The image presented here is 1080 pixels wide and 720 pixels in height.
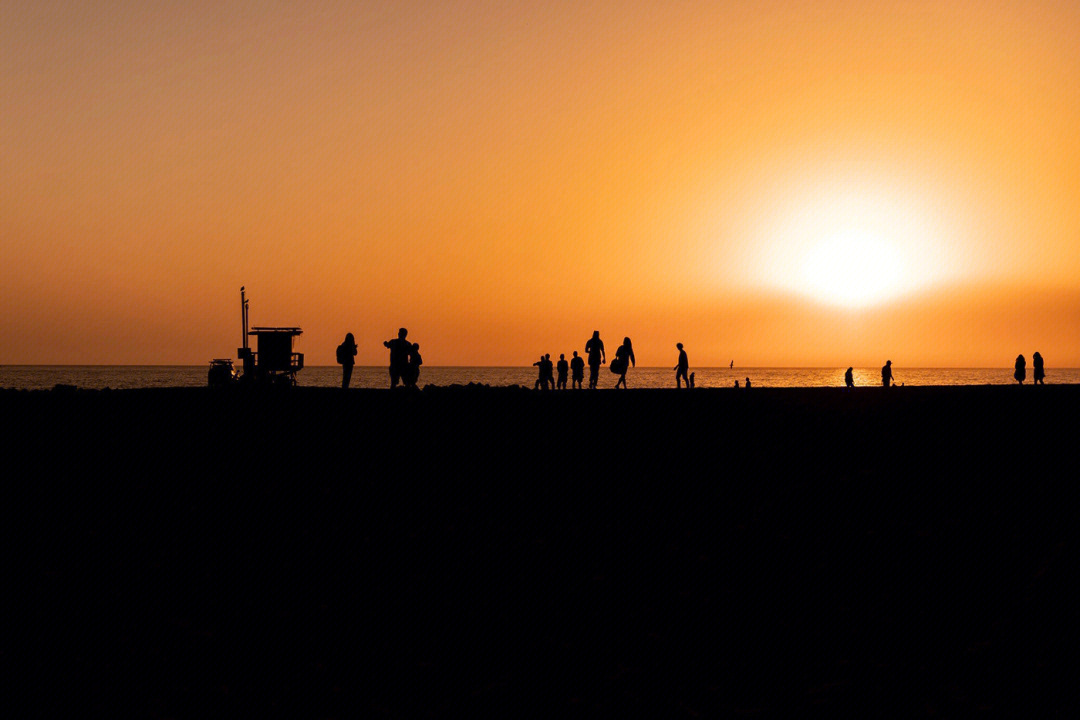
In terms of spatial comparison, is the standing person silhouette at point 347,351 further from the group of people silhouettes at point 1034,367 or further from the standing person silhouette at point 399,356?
the group of people silhouettes at point 1034,367

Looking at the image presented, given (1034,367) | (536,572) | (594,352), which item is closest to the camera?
(536,572)

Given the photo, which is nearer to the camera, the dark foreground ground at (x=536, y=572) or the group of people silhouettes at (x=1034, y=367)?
the dark foreground ground at (x=536, y=572)

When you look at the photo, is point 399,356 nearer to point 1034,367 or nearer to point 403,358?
point 403,358

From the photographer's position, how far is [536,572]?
A: 10.3 meters

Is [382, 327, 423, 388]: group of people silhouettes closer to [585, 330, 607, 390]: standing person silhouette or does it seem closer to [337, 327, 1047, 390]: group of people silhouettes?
[337, 327, 1047, 390]: group of people silhouettes

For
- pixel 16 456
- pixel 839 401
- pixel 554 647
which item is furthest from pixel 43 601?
pixel 839 401

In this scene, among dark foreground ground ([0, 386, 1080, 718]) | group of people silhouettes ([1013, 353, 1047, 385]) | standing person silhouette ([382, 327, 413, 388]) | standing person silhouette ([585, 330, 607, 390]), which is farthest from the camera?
group of people silhouettes ([1013, 353, 1047, 385])

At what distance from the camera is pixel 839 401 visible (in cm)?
2545

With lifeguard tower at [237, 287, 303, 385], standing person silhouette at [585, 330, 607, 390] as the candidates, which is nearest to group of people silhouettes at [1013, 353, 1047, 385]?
standing person silhouette at [585, 330, 607, 390]

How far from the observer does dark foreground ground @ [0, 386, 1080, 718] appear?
7.80 metres

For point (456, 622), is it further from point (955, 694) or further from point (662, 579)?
point (955, 694)

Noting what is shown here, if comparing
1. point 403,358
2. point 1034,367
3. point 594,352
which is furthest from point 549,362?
point 1034,367

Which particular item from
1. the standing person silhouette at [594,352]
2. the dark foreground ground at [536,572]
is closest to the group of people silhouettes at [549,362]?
the standing person silhouette at [594,352]

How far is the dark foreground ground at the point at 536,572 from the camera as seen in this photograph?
7797 millimetres
